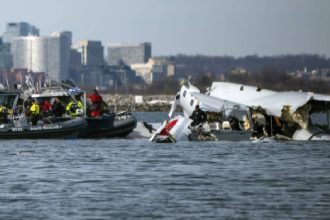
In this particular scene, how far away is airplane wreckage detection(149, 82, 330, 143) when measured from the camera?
177 ft

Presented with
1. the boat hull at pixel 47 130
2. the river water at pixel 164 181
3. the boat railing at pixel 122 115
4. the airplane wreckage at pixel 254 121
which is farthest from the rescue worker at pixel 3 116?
the boat railing at pixel 122 115

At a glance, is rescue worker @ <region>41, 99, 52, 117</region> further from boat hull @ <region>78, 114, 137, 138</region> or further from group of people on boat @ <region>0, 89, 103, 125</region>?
boat hull @ <region>78, 114, 137, 138</region>

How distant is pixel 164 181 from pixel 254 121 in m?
21.8

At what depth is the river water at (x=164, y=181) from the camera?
89.9ft

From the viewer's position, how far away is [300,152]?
154ft

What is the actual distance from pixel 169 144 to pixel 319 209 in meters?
25.1

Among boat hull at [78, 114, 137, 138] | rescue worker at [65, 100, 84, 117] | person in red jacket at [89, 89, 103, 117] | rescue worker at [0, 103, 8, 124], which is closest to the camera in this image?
rescue worker at [0, 103, 8, 124]

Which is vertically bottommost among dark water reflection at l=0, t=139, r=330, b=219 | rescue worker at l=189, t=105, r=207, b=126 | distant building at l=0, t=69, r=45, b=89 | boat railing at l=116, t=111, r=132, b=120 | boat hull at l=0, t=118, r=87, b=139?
dark water reflection at l=0, t=139, r=330, b=219

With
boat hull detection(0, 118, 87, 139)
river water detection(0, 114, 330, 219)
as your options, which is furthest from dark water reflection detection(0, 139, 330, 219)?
boat hull detection(0, 118, 87, 139)

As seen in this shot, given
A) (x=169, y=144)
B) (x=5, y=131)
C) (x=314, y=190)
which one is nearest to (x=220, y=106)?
(x=169, y=144)

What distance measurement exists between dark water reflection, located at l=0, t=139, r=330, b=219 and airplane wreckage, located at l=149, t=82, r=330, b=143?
3.34 metres

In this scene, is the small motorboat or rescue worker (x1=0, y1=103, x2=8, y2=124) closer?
rescue worker (x1=0, y1=103, x2=8, y2=124)

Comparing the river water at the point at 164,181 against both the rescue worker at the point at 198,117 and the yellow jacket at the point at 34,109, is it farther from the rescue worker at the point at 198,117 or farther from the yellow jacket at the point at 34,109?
the rescue worker at the point at 198,117

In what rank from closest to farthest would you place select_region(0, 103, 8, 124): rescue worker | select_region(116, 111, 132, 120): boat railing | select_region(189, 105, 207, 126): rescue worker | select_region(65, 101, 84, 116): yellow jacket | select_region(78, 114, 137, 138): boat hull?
select_region(0, 103, 8, 124): rescue worker → select_region(189, 105, 207, 126): rescue worker → select_region(78, 114, 137, 138): boat hull → select_region(65, 101, 84, 116): yellow jacket → select_region(116, 111, 132, 120): boat railing
